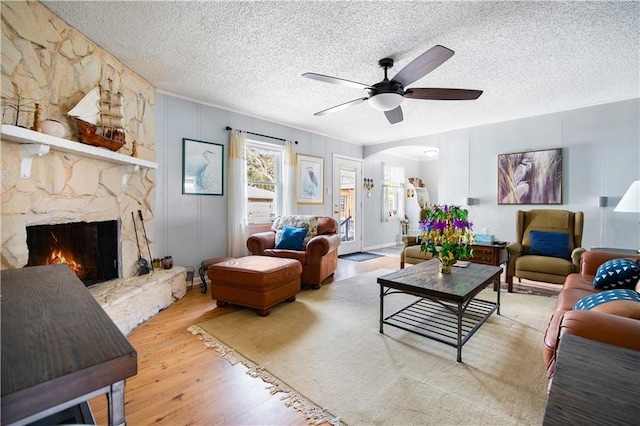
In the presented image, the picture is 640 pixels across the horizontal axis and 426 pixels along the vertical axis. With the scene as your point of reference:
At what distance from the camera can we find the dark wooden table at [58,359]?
42 centimetres

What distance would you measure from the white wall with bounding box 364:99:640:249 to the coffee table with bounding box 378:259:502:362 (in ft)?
8.09

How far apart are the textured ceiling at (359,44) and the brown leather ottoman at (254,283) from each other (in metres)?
2.03

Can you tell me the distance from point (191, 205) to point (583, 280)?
427cm

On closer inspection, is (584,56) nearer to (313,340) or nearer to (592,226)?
(592,226)

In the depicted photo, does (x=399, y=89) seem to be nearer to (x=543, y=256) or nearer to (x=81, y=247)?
(x=543, y=256)

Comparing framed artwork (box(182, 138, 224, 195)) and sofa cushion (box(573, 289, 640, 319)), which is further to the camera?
framed artwork (box(182, 138, 224, 195))

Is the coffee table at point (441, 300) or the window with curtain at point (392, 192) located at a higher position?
the window with curtain at point (392, 192)

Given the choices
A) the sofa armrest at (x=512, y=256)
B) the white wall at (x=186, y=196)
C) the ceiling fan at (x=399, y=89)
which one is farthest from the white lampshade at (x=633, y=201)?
the white wall at (x=186, y=196)

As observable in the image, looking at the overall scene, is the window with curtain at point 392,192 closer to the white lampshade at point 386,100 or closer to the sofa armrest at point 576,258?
the sofa armrest at point 576,258

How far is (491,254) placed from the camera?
376cm

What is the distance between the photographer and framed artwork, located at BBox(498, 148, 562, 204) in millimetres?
4348

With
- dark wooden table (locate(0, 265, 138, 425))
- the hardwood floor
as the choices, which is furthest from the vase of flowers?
dark wooden table (locate(0, 265, 138, 425))

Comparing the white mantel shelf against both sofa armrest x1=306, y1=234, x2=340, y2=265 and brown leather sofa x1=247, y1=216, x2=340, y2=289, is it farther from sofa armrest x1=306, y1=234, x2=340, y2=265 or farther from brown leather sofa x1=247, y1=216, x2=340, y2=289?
sofa armrest x1=306, y1=234, x2=340, y2=265

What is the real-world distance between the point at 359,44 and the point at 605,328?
97.5 inches
